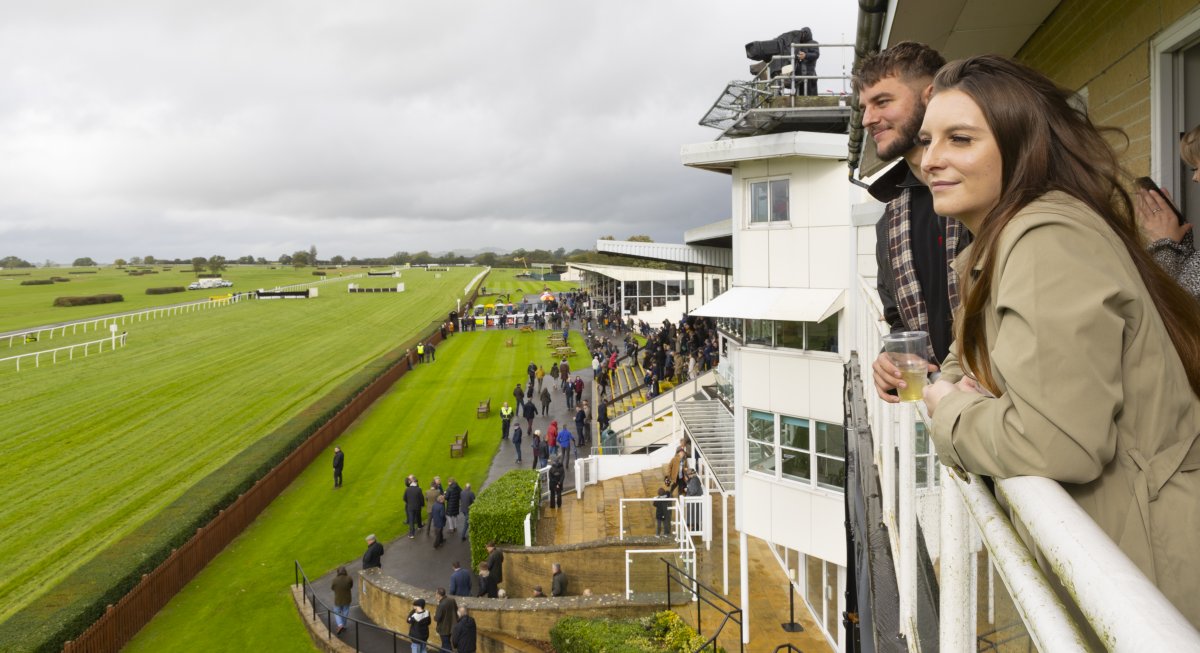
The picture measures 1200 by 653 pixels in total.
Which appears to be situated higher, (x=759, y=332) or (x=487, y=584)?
(x=759, y=332)

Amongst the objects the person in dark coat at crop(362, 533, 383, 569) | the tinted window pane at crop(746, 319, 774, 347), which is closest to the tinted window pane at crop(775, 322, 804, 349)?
the tinted window pane at crop(746, 319, 774, 347)

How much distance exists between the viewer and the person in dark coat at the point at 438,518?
17.6 metres

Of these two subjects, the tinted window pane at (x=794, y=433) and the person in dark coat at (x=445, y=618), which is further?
the tinted window pane at (x=794, y=433)

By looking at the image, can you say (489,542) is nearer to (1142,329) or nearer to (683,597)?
(683,597)

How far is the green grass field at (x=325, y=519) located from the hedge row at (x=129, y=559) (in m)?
0.99

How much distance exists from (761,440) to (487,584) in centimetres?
598

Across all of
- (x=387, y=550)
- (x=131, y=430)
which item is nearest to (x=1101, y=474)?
(x=387, y=550)

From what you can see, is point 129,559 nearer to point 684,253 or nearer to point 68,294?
point 684,253

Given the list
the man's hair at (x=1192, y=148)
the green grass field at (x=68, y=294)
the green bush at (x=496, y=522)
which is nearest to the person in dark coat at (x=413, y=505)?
the green bush at (x=496, y=522)

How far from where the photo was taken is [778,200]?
12.7 meters

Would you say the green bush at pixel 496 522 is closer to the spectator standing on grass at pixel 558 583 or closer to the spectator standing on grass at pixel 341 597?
the spectator standing on grass at pixel 558 583

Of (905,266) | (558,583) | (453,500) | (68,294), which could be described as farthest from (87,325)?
(905,266)

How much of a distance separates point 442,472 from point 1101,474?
23.7m

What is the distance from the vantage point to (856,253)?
8484 mm
